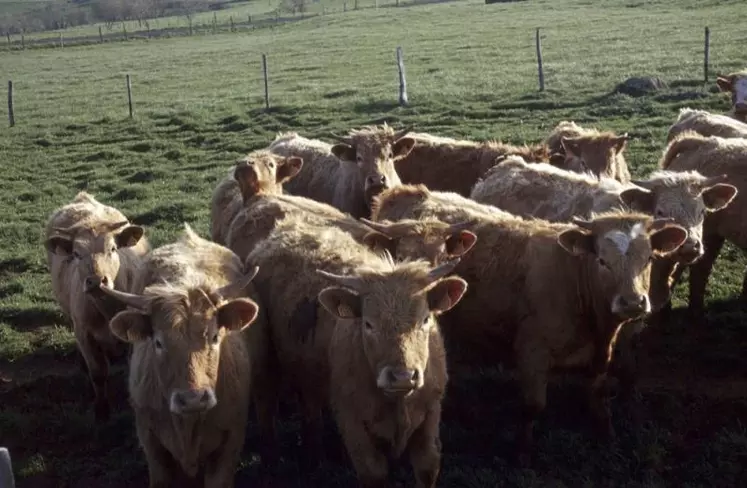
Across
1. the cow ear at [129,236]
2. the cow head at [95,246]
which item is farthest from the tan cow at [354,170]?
the cow head at [95,246]

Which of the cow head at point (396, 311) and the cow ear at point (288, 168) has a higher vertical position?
the cow ear at point (288, 168)

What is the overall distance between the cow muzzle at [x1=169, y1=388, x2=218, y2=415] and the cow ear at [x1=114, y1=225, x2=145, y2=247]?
139 inches

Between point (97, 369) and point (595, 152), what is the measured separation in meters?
6.36

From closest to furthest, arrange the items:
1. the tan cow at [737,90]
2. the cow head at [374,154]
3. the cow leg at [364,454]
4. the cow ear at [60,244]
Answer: the cow leg at [364,454] < the cow ear at [60,244] < the cow head at [374,154] < the tan cow at [737,90]

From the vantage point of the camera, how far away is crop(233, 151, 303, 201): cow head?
878 centimetres

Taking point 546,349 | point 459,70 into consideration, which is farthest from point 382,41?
point 546,349

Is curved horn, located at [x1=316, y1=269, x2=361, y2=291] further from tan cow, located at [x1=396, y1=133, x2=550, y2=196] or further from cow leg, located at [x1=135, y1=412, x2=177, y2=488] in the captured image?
tan cow, located at [x1=396, y1=133, x2=550, y2=196]

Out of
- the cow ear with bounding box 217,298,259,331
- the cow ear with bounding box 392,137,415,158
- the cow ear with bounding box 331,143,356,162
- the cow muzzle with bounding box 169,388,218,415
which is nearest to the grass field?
the cow ear with bounding box 217,298,259,331

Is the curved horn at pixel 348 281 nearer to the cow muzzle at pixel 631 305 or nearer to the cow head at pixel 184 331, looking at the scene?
the cow head at pixel 184 331

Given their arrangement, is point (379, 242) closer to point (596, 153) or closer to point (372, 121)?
point (596, 153)

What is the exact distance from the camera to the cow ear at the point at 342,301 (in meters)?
5.28

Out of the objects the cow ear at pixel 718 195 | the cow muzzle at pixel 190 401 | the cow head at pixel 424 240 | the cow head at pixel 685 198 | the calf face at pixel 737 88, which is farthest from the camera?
the calf face at pixel 737 88

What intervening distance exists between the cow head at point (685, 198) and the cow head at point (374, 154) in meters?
3.28

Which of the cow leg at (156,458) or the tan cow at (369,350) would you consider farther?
the cow leg at (156,458)
